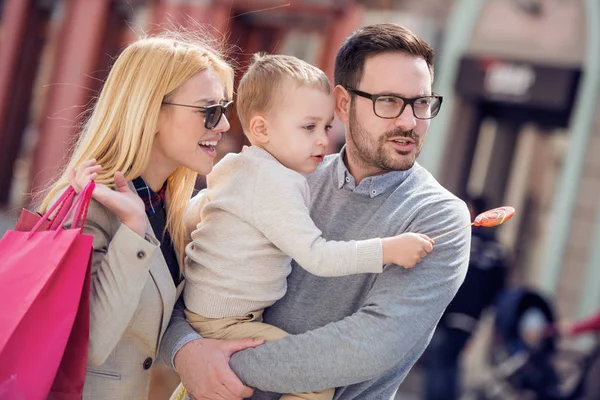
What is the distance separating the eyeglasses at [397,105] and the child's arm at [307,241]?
33 cm

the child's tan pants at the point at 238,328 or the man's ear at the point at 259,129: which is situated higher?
the man's ear at the point at 259,129

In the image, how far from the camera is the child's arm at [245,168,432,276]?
2.46 meters

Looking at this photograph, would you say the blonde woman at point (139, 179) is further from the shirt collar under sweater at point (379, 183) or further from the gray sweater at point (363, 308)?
the shirt collar under sweater at point (379, 183)

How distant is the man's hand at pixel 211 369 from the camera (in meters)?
2.53

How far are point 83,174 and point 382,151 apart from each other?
88 cm

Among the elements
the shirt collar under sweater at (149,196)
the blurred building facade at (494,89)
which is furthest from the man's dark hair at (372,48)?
the blurred building facade at (494,89)

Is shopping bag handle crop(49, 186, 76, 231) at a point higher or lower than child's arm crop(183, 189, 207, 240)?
higher

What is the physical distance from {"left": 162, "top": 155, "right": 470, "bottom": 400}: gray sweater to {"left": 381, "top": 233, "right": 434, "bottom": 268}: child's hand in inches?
2.5

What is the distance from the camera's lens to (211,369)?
2551mm

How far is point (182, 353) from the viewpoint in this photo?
2.63m

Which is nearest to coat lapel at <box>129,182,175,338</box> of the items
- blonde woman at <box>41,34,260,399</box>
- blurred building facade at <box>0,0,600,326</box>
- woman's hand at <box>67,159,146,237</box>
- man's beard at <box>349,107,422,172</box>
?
blonde woman at <box>41,34,260,399</box>

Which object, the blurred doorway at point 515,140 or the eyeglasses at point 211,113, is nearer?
the eyeglasses at point 211,113

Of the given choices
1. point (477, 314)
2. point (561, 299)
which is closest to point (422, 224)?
point (477, 314)

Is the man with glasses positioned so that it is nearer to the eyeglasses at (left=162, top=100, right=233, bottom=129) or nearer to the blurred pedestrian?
the eyeglasses at (left=162, top=100, right=233, bottom=129)
